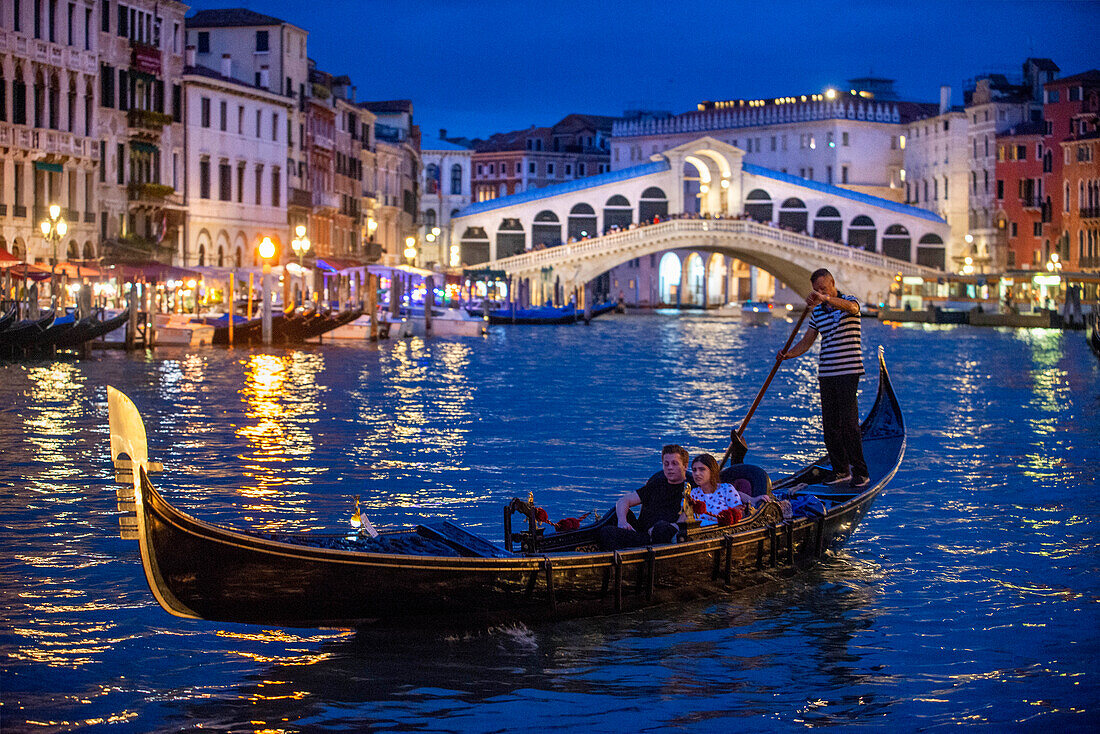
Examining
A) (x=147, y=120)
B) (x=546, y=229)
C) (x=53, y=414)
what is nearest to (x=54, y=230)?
(x=147, y=120)

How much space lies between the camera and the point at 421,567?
621cm

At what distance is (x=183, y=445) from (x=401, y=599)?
706cm

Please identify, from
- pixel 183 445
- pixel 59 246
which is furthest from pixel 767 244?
pixel 183 445

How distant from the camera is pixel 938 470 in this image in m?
12.1

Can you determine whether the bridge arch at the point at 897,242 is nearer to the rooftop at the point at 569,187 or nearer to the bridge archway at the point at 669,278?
the rooftop at the point at 569,187

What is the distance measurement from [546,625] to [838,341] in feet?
8.12

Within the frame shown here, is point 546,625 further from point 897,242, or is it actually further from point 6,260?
point 897,242

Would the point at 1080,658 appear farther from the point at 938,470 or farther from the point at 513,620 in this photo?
the point at 938,470

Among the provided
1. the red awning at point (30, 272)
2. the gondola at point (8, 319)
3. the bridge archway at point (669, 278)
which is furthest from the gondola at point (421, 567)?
the bridge archway at point (669, 278)

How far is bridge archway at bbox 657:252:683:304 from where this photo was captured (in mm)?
64375

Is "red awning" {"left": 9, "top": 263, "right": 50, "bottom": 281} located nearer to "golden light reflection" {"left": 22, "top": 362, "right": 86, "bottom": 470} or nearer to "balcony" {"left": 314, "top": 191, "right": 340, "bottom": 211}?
"golden light reflection" {"left": 22, "top": 362, "right": 86, "bottom": 470}

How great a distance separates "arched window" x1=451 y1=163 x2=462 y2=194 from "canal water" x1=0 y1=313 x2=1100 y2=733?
178ft

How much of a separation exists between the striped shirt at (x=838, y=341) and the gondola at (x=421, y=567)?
97cm

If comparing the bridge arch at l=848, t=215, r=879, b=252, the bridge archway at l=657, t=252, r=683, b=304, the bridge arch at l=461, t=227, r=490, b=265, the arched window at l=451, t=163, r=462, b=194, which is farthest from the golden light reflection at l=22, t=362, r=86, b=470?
the arched window at l=451, t=163, r=462, b=194
